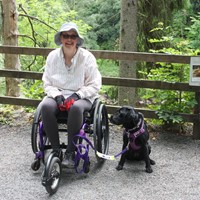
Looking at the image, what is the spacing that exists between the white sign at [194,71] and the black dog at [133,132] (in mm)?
1185

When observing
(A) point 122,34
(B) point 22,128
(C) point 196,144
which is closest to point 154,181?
(C) point 196,144

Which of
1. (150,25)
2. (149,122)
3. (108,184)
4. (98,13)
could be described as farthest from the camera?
(98,13)

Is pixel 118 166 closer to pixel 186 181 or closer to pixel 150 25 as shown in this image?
pixel 186 181

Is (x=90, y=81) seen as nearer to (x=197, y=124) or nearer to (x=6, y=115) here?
(x=197, y=124)

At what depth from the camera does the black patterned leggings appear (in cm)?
334

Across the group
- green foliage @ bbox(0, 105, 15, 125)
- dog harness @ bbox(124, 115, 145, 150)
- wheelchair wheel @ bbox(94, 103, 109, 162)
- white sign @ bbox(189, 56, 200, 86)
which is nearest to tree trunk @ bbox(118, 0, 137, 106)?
white sign @ bbox(189, 56, 200, 86)

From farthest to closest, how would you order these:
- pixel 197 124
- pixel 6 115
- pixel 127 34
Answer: pixel 127 34 → pixel 6 115 → pixel 197 124

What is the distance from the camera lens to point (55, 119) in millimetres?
3410

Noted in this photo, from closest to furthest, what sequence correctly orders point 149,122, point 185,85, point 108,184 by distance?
point 108,184
point 185,85
point 149,122

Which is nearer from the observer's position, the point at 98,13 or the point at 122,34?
the point at 122,34

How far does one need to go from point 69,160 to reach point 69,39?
131 centimetres

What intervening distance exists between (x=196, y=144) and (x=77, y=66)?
2029mm

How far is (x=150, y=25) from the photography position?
7.38 metres

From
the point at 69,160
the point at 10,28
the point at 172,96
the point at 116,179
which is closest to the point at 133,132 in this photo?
the point at 116,179
